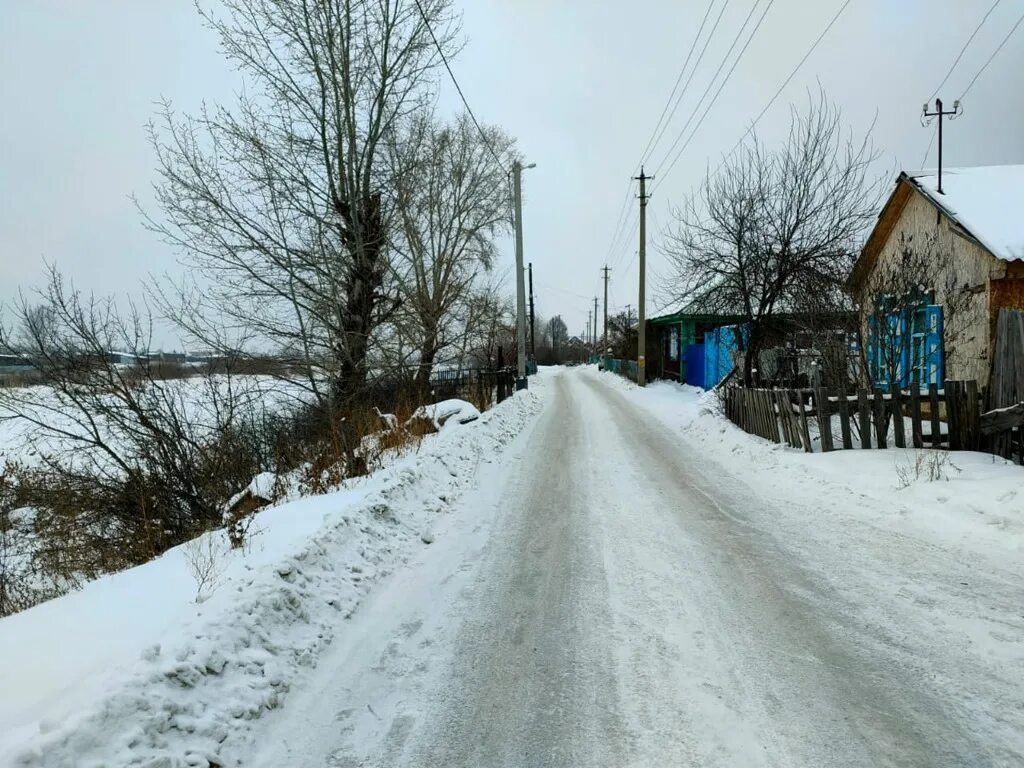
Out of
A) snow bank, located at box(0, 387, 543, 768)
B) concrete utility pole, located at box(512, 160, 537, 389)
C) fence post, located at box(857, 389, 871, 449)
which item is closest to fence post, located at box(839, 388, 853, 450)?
fence post, located at box(857, 389, 871, 449)

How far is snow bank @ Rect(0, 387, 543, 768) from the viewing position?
236 cm

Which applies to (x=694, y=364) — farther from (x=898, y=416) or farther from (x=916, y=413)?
(x=916, y=413)

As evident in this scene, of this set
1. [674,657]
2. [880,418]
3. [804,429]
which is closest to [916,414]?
[880,418]

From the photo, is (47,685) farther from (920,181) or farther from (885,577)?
(920,181)

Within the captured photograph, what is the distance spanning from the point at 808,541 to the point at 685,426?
8709 millimetres

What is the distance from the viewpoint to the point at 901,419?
8117 millimetres

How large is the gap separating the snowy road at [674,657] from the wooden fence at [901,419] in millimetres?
3071

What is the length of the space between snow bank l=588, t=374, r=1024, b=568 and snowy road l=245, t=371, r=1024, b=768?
46 centimetres

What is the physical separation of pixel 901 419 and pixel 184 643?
8.79m

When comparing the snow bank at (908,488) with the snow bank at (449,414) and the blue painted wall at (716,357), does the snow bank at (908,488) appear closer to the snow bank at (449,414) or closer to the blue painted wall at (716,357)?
the snow bank at (449,414)

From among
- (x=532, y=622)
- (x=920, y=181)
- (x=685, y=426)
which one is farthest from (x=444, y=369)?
(x=532, y=622)

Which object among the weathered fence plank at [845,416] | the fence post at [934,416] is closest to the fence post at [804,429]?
the weathered fence plank at [845,416]

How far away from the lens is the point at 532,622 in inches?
152

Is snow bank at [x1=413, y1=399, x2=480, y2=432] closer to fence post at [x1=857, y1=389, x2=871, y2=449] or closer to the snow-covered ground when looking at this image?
the snow-covered ground
